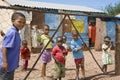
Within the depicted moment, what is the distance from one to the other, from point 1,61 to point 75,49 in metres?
→ 3.20

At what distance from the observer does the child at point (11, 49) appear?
4707 millimetres

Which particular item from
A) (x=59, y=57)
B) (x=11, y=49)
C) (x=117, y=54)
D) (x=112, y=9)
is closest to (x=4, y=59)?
(x=11, y=49)

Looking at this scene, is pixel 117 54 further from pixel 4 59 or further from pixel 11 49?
pixel 4 59

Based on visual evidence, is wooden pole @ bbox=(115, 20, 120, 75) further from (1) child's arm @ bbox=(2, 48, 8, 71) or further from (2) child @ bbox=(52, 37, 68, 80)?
(1) child's arm @ bbox=(2, 48, 8, 71)

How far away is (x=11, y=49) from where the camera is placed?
4.79 metres

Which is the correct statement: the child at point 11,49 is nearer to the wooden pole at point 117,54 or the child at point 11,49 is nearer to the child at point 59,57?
the child at point 59,57

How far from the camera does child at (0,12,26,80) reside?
4.71 m

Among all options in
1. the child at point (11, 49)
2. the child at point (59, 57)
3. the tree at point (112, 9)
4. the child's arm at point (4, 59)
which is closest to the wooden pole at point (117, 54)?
the child at point (59, 57)

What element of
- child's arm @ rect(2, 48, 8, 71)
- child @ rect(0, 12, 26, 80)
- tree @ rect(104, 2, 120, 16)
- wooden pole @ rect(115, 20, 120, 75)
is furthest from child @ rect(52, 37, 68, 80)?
tree @ rect(104, 2, 120, 16)

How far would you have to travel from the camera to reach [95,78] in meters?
8.32

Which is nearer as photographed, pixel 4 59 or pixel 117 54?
pixel 4 59

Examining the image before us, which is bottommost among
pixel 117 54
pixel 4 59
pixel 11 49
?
pixel 117 54

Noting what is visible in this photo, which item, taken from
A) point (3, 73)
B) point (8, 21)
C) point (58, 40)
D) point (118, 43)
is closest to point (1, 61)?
point (3, 73)

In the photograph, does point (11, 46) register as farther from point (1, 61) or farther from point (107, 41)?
point (107, 41)
